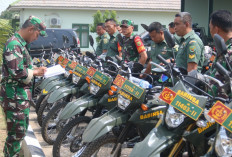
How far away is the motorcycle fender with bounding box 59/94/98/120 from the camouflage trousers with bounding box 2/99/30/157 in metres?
0.71

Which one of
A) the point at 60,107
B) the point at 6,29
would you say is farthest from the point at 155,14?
the point at 60,107

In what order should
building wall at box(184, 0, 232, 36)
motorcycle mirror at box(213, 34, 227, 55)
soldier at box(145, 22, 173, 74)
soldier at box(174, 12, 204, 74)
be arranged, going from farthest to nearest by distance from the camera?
1. building wall at box(184, 0, 232, 36)
2. soldier at box(145, 22, 173, 74)
3. soldier at box(174, 12, 204, 74)
4. motorcycle mirror at box(213, 34, 227, 55)

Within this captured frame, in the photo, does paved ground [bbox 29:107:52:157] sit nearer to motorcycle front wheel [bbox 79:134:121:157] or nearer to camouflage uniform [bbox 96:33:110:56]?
motorcycle front wheel [bbox 79:134:121:157]

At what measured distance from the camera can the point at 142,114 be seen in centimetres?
432

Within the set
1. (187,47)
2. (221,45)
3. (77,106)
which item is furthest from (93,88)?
(221,45)

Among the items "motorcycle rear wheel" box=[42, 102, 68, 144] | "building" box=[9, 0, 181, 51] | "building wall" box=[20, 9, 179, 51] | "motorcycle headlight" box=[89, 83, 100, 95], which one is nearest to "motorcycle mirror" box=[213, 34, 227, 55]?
"motorcycle headlight" box=[89, 83, 100, 95]

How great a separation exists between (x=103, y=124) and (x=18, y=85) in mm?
1009

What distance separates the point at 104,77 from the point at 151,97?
1011mm

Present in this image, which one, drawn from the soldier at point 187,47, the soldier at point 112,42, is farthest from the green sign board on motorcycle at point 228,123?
the soldier at point 112,42

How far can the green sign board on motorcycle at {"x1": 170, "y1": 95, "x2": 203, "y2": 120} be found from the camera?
3.30m

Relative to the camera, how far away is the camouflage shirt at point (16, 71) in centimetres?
424

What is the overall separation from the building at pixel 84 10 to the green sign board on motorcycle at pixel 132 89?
24873mm

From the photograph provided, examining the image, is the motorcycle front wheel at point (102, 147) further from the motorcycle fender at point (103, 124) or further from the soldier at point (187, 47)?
the soldier at point (187, 47)

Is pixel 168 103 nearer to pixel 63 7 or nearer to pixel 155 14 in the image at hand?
pixel 63 7
